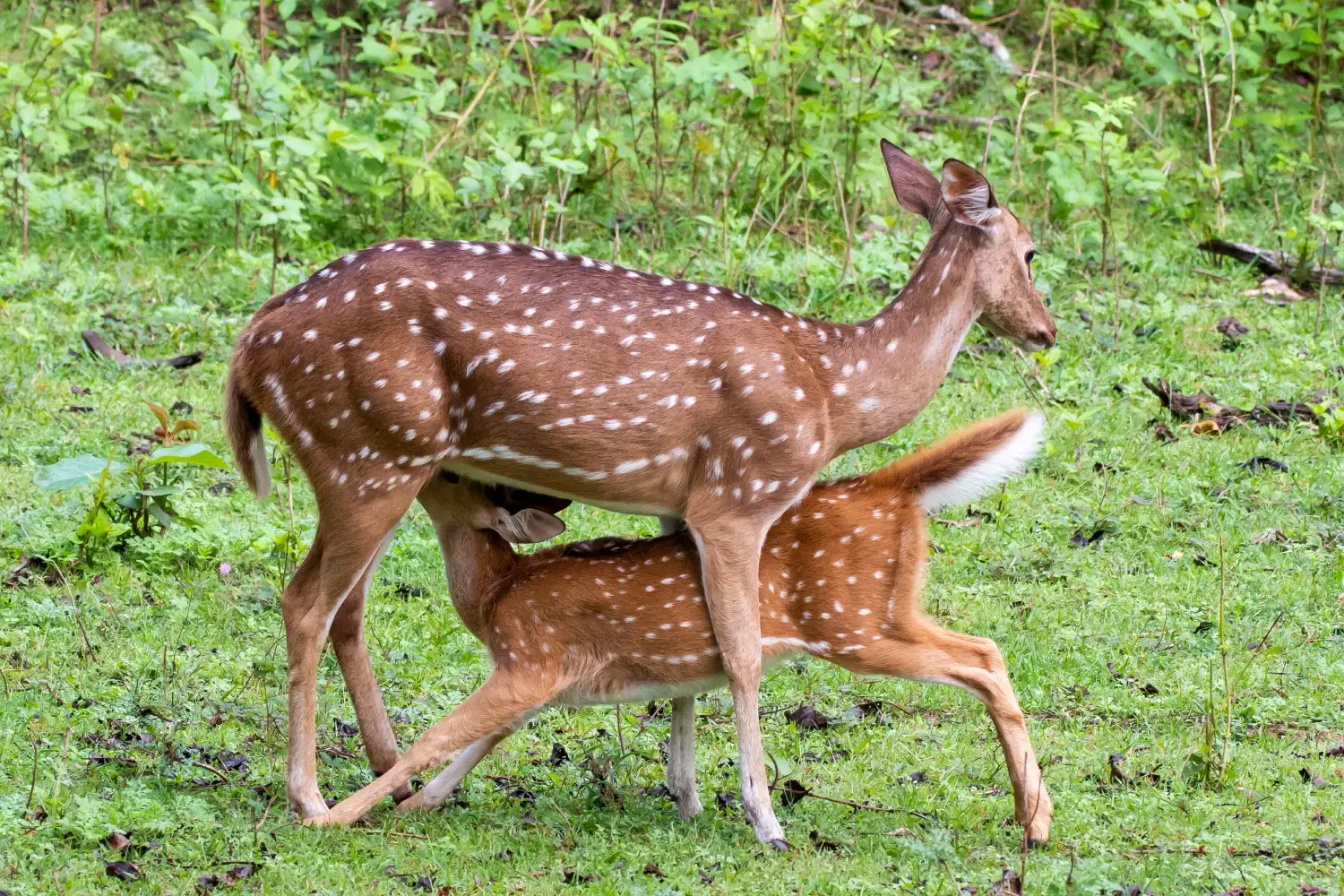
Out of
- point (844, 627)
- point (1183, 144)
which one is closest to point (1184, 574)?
point (844, 627)

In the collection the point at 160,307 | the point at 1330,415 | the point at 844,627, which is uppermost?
the point at 844,627

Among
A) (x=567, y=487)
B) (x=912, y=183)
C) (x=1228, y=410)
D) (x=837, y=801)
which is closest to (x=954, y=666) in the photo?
(x=837, y=801)

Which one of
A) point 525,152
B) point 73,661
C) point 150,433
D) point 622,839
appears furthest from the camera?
point 525,152

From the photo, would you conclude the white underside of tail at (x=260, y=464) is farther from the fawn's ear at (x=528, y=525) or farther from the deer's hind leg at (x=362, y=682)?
the fawn's ear at (x=528, y=525)

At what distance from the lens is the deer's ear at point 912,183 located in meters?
5.91

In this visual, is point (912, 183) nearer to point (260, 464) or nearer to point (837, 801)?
point (837, 801)

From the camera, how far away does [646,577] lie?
5246 millimetres

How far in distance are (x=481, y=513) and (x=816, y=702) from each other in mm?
1480

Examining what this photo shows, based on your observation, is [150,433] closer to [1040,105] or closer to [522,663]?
[522,663]

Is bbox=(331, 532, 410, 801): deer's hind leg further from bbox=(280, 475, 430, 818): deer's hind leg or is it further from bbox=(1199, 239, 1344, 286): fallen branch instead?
bbox=(1199, 239, 1344, 286): fallen branch

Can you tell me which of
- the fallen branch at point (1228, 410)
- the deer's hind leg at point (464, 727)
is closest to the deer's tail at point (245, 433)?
the deer's hind leg at point (464, 727)

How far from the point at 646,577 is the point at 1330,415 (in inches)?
170

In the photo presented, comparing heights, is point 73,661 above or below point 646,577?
below

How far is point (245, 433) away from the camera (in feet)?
17.4
